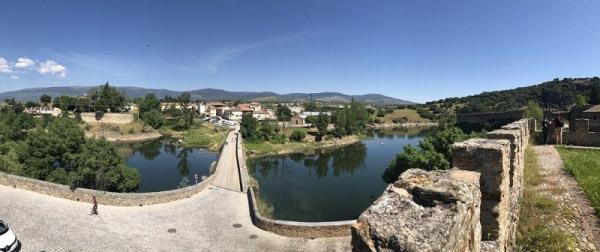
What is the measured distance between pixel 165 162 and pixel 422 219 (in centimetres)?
5344

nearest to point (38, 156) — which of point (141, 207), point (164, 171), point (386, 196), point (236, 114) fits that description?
point (141, 207)

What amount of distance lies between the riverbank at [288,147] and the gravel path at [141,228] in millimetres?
37236

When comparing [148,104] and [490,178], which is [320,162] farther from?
[148,104]

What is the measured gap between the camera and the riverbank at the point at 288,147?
60.6m

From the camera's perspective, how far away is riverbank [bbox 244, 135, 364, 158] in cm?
6061

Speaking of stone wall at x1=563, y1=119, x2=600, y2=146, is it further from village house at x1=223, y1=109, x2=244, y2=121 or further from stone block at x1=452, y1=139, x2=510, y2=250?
village house at x1=223, y1=109, x2=244, y2=121

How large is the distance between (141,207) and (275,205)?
12690 mm

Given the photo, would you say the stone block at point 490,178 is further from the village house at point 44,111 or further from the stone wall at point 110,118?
the village house at point 44,111

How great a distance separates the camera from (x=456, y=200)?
3619 mm

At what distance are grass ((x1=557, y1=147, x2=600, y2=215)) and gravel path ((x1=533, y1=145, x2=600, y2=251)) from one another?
0.15 metres

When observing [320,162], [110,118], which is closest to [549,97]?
[320,162]

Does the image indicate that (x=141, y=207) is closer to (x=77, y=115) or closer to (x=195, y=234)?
(x=195, y=234)

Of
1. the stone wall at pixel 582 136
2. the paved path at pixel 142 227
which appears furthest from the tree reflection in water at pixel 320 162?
the stone wall at pixel 582 136

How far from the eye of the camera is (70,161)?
28.8m
